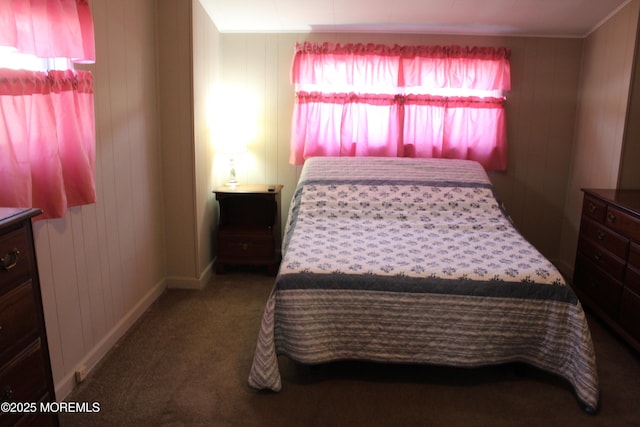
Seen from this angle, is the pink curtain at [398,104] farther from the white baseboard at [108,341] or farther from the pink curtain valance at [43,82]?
the pink curtain valance at [43,82]

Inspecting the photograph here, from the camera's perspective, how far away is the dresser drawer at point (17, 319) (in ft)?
4.06

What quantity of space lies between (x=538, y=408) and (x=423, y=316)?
2.08 ft

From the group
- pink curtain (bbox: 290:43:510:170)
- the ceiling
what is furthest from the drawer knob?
pink curtain (bbox: 290:43:510:170)

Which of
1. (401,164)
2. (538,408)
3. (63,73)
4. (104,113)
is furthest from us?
(401,164)

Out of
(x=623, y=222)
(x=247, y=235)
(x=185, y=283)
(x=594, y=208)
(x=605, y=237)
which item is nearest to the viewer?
(x=623, y=222)

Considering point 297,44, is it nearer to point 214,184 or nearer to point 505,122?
point 214,184

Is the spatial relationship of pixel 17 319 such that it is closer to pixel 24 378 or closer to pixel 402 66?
pixel 24 378

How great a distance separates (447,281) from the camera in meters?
2.16

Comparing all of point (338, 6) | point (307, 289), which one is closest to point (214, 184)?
point (338, 6)

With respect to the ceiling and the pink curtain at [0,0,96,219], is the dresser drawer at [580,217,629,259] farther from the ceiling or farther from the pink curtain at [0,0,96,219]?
the pink curtain at [0,0,96,219]

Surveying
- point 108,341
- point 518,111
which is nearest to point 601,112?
point 518,111

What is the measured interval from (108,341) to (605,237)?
292cm

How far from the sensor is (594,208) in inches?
120

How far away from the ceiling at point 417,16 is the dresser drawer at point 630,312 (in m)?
1.92
